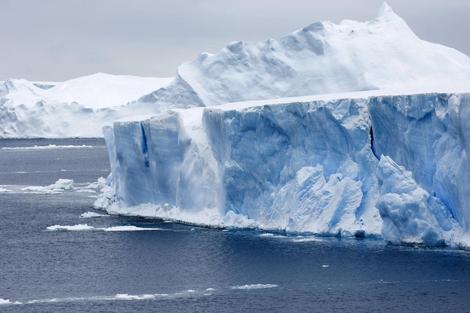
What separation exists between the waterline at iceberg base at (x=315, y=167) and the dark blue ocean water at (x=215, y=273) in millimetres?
1004

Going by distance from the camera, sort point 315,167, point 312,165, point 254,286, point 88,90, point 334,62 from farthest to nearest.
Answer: point 88,90
point 334,62
point 312,165
point 315,167
point 254,286

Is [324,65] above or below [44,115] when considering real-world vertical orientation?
above

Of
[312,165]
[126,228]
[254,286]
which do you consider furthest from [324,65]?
[254,286]

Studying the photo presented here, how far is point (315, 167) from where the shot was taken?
36.9m

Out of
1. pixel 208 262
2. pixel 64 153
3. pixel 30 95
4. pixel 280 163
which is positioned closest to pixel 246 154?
pixel 280 163

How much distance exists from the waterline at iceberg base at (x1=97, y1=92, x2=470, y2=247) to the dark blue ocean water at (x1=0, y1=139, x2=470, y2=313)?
100 centimetres

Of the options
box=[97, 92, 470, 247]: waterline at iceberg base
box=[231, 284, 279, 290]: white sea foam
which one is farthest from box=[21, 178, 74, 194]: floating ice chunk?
box=[231, 284, 279, 290]: white sea foam

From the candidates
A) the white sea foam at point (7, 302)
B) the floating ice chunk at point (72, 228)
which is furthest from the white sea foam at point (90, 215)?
the white sea foam at point (7, 302)

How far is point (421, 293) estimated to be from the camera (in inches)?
1060

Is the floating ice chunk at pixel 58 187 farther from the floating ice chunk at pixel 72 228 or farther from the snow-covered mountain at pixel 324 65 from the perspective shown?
the snow-covered mountain at pixel 324 65

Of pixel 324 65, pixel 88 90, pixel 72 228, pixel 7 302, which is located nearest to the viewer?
pixel 7 302

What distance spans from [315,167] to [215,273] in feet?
26.0

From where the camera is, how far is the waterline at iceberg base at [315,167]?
3244 cm

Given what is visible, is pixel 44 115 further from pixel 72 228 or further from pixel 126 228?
pixel 126 228
